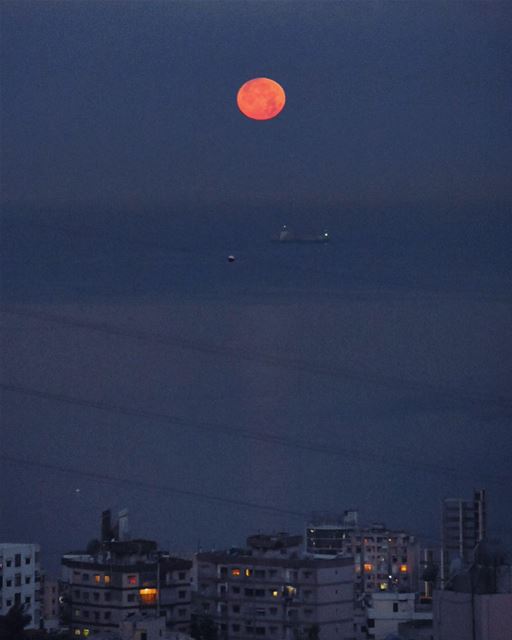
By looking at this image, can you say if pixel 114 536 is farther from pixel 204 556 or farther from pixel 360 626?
pixel 360 626

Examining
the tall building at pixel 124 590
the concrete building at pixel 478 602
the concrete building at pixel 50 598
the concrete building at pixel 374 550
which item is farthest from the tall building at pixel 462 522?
the concrete building at pixel 478 602

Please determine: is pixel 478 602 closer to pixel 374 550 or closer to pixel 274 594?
pixel 274 594

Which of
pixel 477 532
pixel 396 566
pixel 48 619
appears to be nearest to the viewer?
pixel 48 619

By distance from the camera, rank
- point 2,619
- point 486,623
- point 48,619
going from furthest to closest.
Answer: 1. point 48,619
2. point 2,619
3. point 486,623

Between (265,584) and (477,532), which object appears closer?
(265,584)

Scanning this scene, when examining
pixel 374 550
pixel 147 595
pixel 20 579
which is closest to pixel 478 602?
pixel 147 595

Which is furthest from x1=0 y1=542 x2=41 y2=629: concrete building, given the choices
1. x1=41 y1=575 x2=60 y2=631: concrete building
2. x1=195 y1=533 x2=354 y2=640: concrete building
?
x1=195 y1=533 x2=354 y2=640: concrete building

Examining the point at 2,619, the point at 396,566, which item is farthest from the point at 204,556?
the point at 396,566
